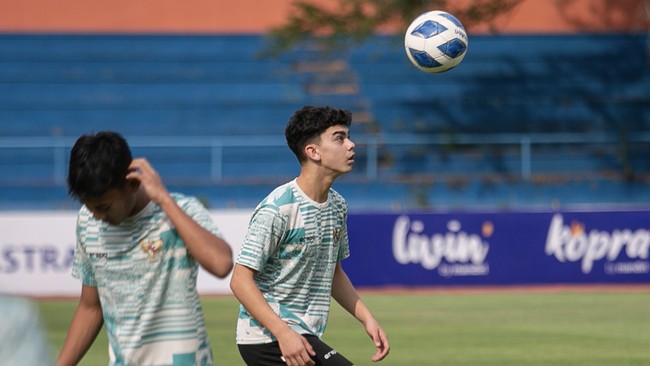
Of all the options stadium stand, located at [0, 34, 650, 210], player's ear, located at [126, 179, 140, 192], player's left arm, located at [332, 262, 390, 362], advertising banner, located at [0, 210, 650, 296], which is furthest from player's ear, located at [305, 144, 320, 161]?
stadium stand, located at [0, 34, 650, 210]

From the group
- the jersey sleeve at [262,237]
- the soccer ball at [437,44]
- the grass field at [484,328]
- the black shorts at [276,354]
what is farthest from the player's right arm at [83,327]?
the grass field at [484,328]

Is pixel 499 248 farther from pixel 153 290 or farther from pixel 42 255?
pixel 153 290

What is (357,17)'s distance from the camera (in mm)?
29109

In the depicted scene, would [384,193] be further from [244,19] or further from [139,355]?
[139,355]

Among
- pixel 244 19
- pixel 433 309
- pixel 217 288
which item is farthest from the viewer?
pixel 244 19

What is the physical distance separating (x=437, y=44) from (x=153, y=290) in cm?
438

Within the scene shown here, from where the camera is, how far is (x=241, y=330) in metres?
5.66

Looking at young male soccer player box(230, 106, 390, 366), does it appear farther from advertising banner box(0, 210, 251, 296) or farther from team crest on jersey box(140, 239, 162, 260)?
advertising banner box(0, 210, 251, 296)

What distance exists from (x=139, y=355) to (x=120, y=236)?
46cm

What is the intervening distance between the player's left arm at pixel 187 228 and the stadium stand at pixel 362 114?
831 inches

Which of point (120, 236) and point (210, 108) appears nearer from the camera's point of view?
point (120, 236)

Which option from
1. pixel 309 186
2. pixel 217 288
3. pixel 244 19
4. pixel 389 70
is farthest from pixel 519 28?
pixel 309 186

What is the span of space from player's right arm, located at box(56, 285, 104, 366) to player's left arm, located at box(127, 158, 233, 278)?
25.4 inches

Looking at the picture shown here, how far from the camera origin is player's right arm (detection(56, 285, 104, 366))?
15.6 feet
